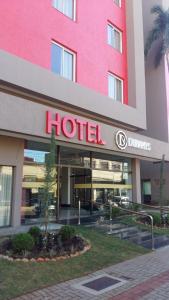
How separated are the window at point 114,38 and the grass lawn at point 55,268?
14731 mm

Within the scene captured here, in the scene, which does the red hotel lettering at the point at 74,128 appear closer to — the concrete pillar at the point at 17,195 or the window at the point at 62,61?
the concrete pillar at the point at 17,195

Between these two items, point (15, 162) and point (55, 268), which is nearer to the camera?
point (55, 268)

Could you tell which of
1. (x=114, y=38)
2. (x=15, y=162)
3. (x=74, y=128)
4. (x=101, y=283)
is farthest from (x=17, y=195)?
(x=114, y=38)

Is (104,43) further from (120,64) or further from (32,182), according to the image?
(32,182)

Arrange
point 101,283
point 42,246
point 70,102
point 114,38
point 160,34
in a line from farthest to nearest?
point 160,34, point 114,38, point 70,102, point 42,246, point 101,283

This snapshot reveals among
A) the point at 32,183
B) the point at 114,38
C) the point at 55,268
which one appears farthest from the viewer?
the point at 114,38

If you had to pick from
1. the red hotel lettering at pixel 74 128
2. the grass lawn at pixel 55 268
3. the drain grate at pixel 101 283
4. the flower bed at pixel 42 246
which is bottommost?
the drain grate at pixel 101 283

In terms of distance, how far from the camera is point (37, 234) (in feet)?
30.1

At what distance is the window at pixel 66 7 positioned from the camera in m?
16.8

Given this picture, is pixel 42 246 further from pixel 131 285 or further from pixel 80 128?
pixel 80 128

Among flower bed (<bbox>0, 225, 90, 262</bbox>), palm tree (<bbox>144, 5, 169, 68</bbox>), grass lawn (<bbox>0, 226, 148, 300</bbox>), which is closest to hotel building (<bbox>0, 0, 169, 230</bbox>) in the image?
flower bed (<bbox>0, 225, 90, 262</bbox>)

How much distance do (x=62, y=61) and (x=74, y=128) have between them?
16.2ft

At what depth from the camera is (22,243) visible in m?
8.23

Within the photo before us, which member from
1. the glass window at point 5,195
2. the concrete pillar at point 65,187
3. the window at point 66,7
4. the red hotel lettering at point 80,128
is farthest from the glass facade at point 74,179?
the window at point 66,7
